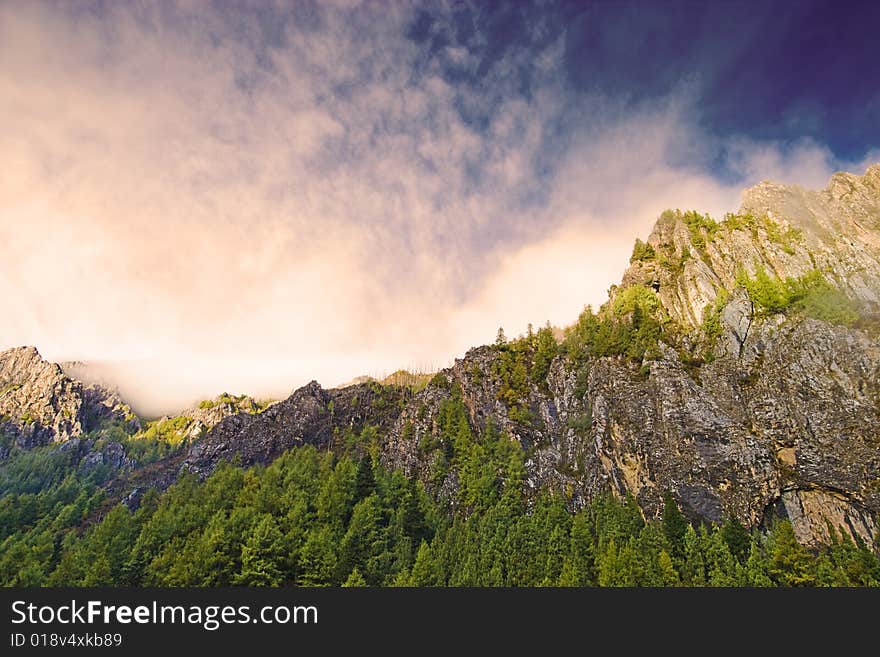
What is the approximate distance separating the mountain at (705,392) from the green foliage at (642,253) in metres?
0.80

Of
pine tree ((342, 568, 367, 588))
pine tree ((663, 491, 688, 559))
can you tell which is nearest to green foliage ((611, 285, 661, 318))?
pine tree ((663, 491, 688, 559))

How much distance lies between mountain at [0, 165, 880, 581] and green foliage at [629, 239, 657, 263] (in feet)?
2.61

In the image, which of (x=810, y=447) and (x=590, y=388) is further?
Answer: (x=590, y=388)

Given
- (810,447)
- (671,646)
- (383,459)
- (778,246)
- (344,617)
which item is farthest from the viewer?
(383,459)

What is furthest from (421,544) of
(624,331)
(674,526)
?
A: (624,331)

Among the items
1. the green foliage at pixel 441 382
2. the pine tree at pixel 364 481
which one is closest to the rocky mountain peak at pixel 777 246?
the green foliage at pixel 441 382

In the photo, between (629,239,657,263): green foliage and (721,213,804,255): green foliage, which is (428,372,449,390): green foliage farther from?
(721,213,804,255): green foliage

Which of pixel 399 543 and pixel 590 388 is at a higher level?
pixel 590 388

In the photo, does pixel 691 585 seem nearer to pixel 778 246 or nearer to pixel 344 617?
pixel 344 617

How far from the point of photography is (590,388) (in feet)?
307

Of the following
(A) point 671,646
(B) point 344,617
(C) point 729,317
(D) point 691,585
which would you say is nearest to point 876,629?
(D) point 691,585

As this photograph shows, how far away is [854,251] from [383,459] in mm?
113688

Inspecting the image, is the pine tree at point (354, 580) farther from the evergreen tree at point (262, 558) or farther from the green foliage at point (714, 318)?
the green foliage at point (714, 318)

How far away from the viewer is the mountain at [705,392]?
218ft
